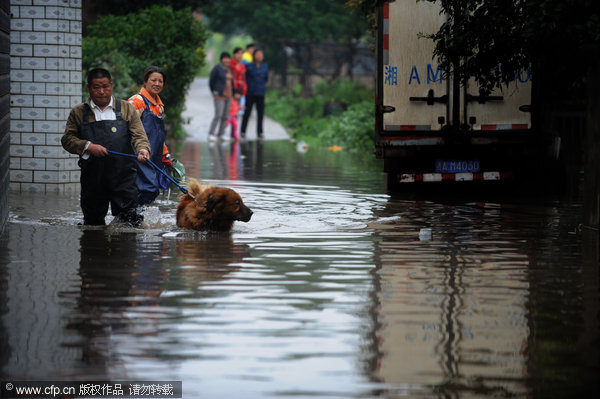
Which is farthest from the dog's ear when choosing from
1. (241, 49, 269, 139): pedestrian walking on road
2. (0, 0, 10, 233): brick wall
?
(241, 49, 269, 139): pedestrian walking on road

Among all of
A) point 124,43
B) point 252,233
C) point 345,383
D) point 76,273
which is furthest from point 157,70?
point 124,43

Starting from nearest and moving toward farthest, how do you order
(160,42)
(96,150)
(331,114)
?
1. (96,150)
2. (160,42)
3. (331,114)

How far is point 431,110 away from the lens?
17.0 metres

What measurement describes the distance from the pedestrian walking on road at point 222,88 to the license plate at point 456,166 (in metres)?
15.4

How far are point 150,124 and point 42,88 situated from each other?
437 cm

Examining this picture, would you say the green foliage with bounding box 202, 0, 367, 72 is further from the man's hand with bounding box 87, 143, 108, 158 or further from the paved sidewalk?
the man's hand with bounding box 87, 143, 108, 158

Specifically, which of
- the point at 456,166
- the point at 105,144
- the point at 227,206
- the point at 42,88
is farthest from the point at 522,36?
the point at 42,88

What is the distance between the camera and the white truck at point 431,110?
1683 centimetres

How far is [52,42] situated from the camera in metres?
16.3

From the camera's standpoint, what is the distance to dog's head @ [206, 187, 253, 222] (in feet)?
38.5

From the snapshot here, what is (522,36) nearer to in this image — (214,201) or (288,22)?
(214,201)

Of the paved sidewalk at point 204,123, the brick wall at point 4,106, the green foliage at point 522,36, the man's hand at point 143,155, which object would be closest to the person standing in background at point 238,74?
the paved sidewalk at point 204,123

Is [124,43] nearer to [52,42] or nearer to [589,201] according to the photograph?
[52,42]

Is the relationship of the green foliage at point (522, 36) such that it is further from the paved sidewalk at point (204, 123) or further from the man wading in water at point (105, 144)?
the paved sidewalk at point (204, 123)
